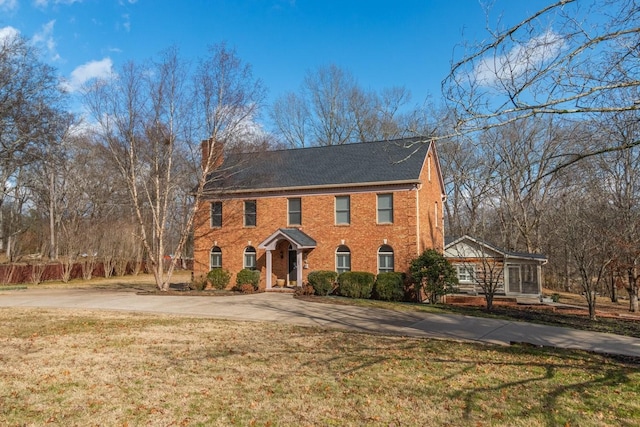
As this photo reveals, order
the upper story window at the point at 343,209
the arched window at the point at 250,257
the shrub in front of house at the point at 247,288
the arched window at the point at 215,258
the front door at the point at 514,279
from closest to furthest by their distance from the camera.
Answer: the shrub in front of house at the point at 247,288 < the upper story window at the point at 343,209 < the arched window at the point at 250,257 < the front door at the point at 514,279 < the arched window at the point at 215,258

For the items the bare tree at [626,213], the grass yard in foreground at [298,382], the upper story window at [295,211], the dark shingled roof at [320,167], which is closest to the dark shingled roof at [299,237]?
the upper story window at [295,211]

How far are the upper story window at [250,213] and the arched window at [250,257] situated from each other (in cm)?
130

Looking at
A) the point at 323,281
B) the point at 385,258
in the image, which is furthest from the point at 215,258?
the point at 385,258

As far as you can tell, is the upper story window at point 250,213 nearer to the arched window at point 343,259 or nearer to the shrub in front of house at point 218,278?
the shrub in front of house at point 218,278

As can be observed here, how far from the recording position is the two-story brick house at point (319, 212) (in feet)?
66.2

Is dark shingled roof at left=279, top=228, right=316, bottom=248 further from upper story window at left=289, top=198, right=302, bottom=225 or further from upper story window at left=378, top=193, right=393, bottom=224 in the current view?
upper story window at left=378, top=193, right=393, bottom=224

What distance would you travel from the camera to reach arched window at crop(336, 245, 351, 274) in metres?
20.9

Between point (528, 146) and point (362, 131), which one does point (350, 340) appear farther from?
point (362, 131)

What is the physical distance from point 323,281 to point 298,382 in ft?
42.7

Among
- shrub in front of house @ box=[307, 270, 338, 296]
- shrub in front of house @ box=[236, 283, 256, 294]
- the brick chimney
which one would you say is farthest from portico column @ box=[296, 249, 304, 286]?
the brick chimney

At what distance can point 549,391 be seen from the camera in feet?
19.2

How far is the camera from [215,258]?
78.7 feet

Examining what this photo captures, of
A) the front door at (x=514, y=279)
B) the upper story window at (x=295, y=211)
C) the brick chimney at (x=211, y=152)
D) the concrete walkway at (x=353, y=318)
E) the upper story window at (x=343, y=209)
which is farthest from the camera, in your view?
the front door at (x=514, y=279)

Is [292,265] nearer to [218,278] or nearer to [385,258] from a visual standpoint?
[218,278]
